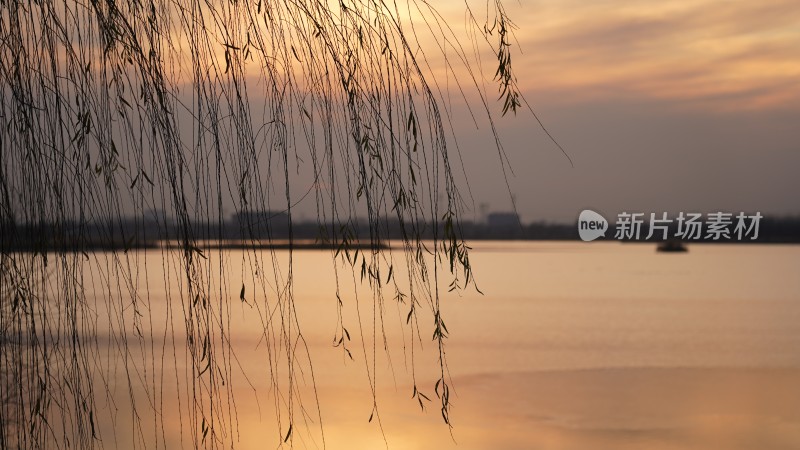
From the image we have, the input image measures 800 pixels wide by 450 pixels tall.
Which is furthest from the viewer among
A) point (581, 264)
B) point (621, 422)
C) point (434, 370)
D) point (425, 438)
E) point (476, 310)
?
point (581, 264)

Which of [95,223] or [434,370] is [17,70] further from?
[434,370]

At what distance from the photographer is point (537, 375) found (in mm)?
11078

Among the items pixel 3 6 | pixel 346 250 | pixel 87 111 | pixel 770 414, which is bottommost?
pixel 770 414

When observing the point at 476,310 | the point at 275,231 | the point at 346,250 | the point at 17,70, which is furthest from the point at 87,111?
the point at 476,310

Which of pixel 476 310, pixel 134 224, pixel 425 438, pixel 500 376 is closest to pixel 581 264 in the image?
pixel 476 310

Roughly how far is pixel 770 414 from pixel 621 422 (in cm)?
143

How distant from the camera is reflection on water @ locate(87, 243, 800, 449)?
8.05m

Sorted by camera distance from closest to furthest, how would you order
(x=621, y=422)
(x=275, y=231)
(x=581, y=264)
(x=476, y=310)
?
(x=275, y=231)
(x=621, y=422)
(x=476, y=310)
(x=581, y=264)

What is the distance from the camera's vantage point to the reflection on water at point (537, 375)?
26.4 feet

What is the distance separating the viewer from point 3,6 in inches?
81.7

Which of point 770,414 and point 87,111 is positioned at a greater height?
point 87,111

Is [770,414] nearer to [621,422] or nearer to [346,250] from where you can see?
[621,422]

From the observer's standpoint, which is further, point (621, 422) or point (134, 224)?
point (621, 422)

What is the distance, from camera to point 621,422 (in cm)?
871
